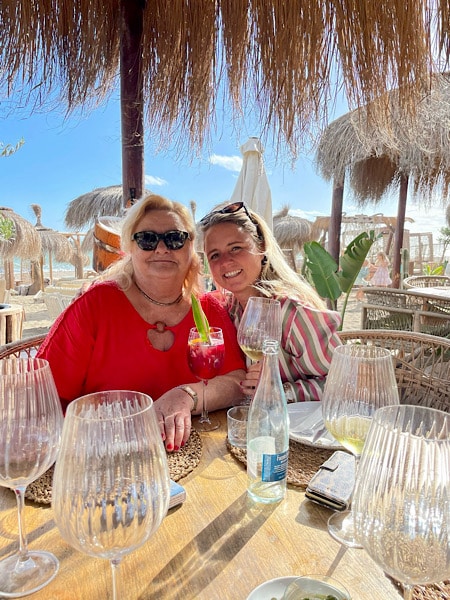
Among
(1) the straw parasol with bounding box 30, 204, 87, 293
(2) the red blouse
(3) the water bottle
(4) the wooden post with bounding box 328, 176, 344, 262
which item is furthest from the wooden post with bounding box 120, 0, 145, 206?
(1) the straw parasol with bounding box 30, 204, 87, 293

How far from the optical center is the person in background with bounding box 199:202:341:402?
5.83 feet

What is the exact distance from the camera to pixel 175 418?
1298mm

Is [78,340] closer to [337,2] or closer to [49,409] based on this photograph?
[49,409]

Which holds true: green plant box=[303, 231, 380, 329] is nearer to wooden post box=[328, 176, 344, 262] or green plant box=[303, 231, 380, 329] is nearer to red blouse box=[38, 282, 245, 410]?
red blouse box=[38, 282, 245, 410]

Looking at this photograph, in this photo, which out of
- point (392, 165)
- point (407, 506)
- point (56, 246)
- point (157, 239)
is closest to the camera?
point (407, 506)

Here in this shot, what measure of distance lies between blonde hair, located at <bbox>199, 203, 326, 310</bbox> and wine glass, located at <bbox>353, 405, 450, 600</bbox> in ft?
4.71

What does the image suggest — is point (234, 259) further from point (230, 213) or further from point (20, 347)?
point (20, 347)

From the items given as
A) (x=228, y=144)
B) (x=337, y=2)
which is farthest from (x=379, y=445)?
(x=228, y=144)

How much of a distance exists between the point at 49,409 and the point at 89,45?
6.58 feet

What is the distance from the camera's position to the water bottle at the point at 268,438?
0.97 meters

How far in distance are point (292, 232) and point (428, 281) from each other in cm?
1043

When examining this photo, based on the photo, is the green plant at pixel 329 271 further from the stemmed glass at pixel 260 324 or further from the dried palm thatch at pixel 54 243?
the dried palm thatch at pixel 54 243

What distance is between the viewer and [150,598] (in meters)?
0.69

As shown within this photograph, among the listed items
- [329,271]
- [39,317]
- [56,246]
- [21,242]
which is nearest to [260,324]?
[329,271]
